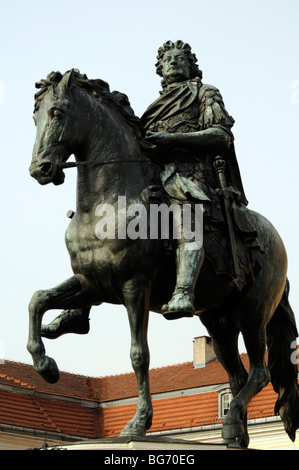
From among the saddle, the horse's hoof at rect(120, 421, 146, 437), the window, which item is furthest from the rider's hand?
the window

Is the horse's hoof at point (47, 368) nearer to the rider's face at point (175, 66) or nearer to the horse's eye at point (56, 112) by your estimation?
the horse's eye at point (56, 112)

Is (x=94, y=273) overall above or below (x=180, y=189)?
below

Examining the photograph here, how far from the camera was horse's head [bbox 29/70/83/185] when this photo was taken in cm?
997

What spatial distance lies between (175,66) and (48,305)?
3331mm

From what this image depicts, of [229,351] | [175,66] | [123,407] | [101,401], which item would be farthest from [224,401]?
[175,66]

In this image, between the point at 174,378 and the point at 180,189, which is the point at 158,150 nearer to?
the point at 180,189

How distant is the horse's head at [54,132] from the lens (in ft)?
32.7

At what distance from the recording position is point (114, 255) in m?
10.0

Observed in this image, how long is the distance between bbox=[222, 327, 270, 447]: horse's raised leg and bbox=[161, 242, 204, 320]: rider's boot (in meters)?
1.46

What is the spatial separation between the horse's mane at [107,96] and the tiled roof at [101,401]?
22.0 m

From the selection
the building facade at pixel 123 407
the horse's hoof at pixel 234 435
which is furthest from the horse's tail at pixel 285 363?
the building facade at pixel 123 407

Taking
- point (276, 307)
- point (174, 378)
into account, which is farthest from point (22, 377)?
point (276, 307)

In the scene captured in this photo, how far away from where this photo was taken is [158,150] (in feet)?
35.5
